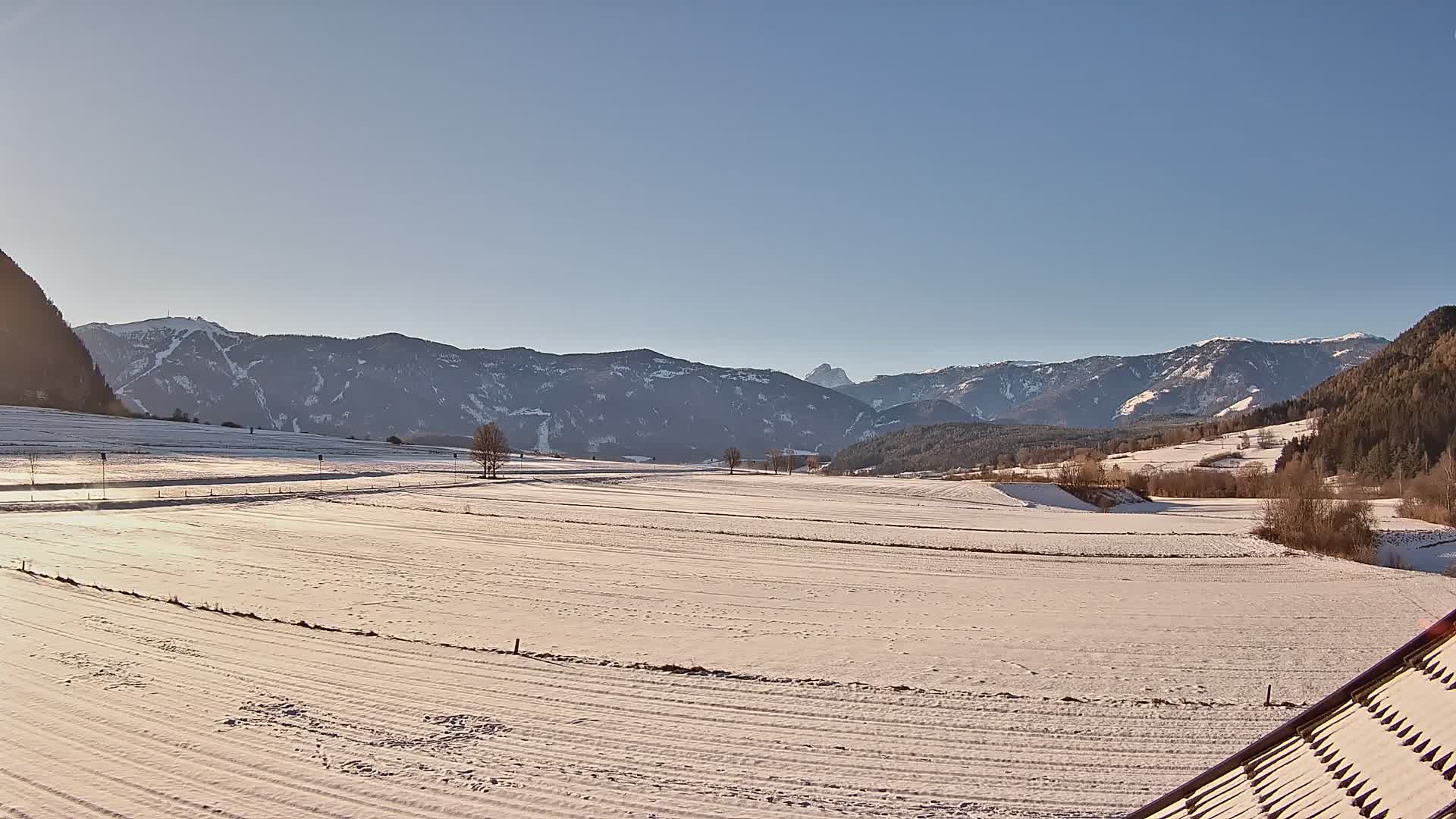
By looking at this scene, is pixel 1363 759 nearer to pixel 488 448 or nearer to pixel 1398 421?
pixel 488 448

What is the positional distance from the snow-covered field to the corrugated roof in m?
6.19

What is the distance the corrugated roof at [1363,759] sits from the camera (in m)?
3.65

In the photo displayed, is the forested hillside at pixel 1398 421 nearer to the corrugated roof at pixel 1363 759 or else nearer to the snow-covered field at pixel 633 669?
the snow-covered field at pixel 633 669

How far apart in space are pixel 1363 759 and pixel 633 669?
14.2m

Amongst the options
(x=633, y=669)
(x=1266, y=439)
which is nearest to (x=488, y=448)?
(x=633, y=669)

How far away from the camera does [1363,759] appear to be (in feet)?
13.2

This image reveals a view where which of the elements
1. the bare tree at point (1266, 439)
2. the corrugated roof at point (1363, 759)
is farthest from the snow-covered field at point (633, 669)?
the bare tree at point (1266, 439)

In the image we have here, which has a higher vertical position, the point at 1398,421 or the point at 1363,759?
the point at 1398,421

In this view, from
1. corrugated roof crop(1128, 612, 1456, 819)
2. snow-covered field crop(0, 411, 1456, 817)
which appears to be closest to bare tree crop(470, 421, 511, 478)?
snow-covered field crop(0, 411, 1456, 817)

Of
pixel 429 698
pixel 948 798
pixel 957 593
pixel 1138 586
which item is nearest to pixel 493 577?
pixel 429 698

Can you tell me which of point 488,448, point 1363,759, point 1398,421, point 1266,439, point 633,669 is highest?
point 1398,421

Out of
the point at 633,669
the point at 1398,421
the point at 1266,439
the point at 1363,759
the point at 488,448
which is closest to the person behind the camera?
the point at 1363,759

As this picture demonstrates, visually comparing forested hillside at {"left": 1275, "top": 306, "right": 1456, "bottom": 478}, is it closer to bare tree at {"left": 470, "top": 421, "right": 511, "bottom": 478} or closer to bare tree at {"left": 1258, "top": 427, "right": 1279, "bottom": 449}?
bare tree at {"left": 1258, "top": 427, "right": 1279, "bottom": 449}

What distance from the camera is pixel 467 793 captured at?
10570 mm
